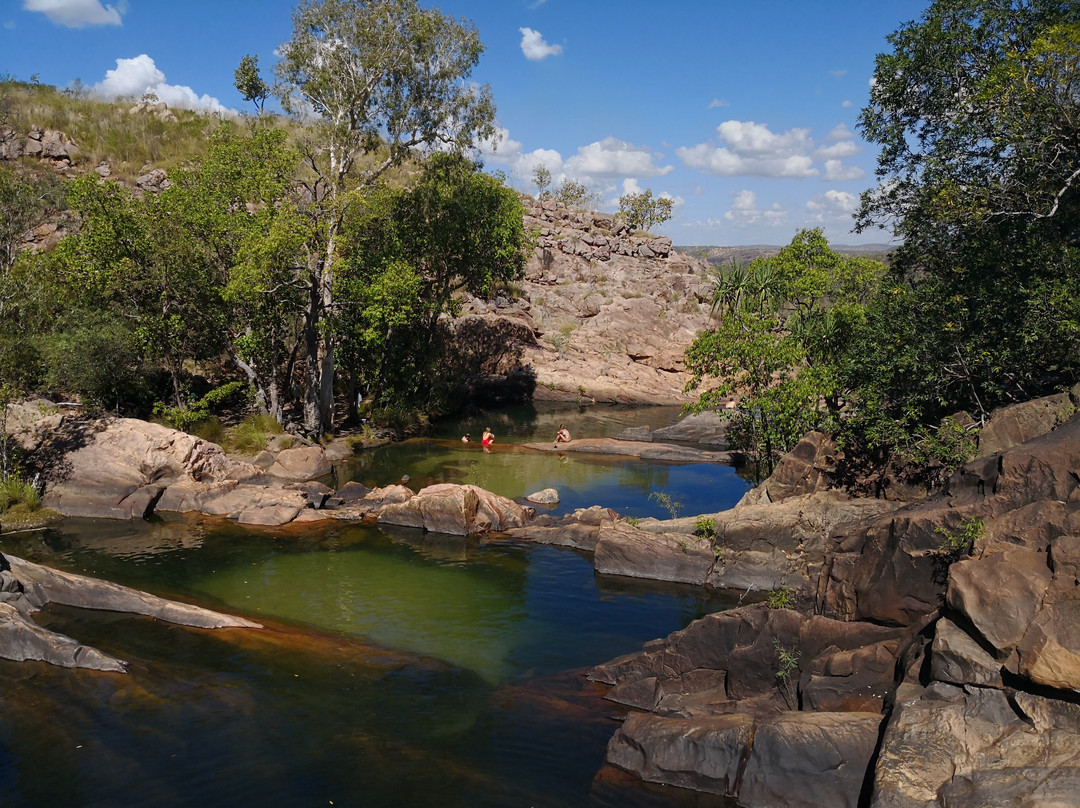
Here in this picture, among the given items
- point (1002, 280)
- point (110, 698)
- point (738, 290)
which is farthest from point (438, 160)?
point (110, 698)

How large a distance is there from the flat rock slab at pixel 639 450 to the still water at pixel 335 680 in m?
13.3

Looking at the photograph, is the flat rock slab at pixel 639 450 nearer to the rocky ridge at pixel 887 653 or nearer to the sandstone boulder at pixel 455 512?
the sandstone boulder at pixel 455 512

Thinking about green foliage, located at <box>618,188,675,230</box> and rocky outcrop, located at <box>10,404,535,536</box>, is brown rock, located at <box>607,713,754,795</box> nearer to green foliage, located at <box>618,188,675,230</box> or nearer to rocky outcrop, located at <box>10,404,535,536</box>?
rocky outcrop, located at <box>10,404,535,536</box>

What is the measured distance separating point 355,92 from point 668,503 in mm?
22900

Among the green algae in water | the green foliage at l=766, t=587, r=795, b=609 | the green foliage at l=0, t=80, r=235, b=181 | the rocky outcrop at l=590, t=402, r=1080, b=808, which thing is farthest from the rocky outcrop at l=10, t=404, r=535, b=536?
the green foliage at l=0, t=80, r=235, b=181

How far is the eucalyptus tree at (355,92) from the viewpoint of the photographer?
32969 mm

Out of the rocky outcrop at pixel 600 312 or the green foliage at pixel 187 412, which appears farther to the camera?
the rocky outcrop at pixel 600 312

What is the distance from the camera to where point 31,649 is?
47.8 feet

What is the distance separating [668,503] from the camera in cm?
2522

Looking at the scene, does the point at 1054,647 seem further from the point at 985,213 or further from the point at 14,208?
the point at 14,208

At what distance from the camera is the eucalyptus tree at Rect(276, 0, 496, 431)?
33.0 metres

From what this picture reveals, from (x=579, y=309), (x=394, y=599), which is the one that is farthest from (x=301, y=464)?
(x=579, y=309)

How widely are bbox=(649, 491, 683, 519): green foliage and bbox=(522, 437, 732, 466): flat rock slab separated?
6.03 m

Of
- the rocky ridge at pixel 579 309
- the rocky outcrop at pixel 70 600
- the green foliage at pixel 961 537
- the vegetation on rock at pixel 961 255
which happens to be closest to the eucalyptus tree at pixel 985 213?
the vegetation on rock at pixel 961 255
